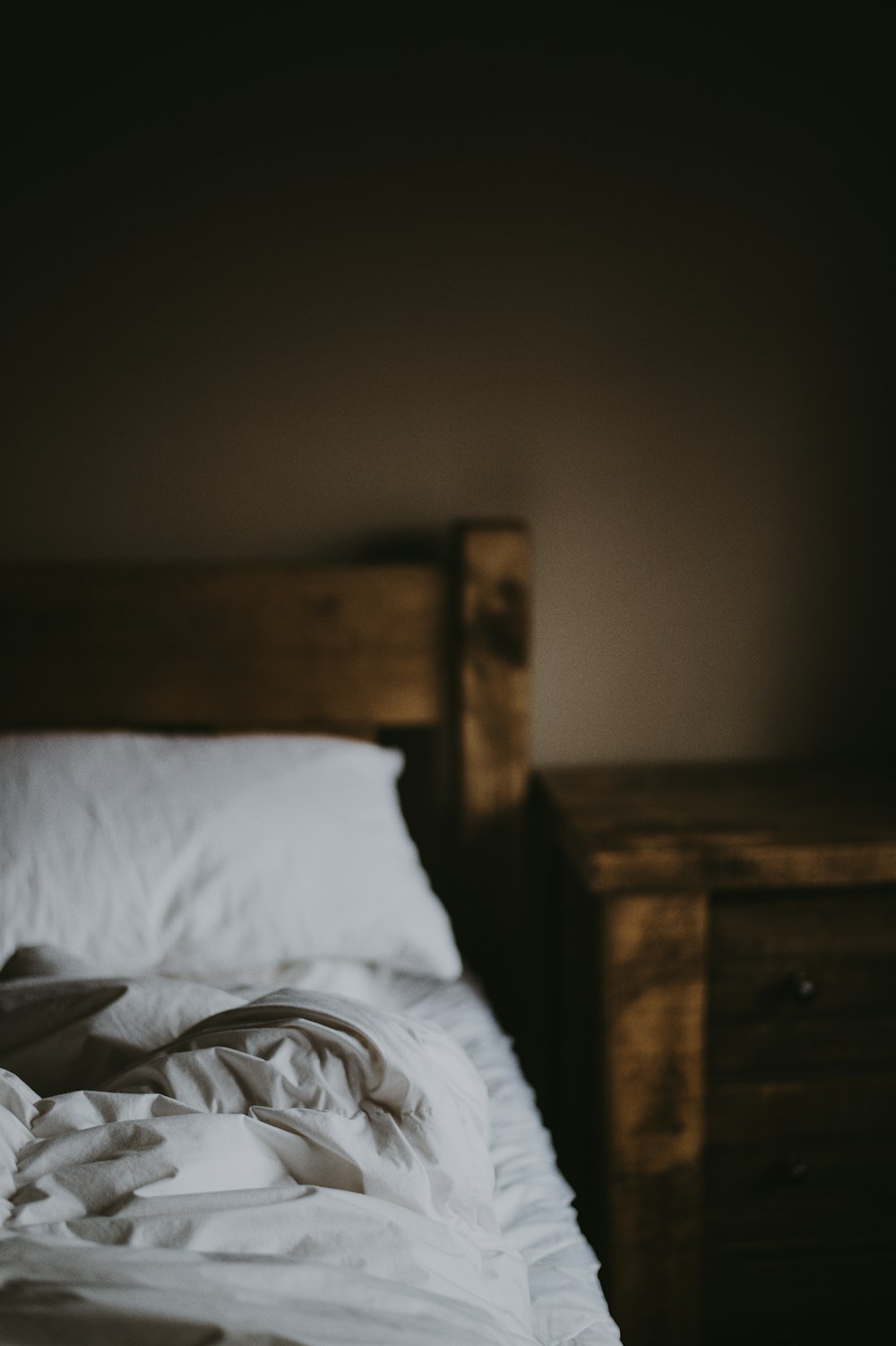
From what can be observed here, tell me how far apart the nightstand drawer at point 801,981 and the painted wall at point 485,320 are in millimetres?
476

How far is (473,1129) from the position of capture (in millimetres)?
869

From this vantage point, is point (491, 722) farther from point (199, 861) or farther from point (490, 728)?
point (199, 861)

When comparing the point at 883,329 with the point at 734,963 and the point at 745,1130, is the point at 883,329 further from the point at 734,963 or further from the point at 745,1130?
the point at 745,1130

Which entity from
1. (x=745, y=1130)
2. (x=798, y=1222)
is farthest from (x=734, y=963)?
(x=798, y=1222)

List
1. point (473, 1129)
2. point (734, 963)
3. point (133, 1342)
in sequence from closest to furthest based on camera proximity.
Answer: point (133, 1342), point (473, 1129), point (734, 963)

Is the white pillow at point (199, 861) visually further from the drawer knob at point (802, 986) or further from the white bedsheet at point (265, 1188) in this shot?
the drawer knob at point (802, 986)

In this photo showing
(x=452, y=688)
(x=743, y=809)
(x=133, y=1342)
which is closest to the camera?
(x=133, y=1342)

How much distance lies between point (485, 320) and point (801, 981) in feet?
3.23

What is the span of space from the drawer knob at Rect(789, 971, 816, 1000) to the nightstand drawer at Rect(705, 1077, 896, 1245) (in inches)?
4.5

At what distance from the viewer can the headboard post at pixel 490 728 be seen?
155 centimetres

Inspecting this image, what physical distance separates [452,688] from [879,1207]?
0.84 meters

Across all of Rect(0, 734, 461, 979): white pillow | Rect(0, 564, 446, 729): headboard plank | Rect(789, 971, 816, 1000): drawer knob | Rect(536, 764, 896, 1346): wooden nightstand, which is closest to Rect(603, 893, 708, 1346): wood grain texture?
Rect(536, 764, 896, 1346): wooden nightstand

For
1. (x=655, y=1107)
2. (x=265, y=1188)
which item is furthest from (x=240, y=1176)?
(x=655, y=1107)

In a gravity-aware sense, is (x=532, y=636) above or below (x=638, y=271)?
below
